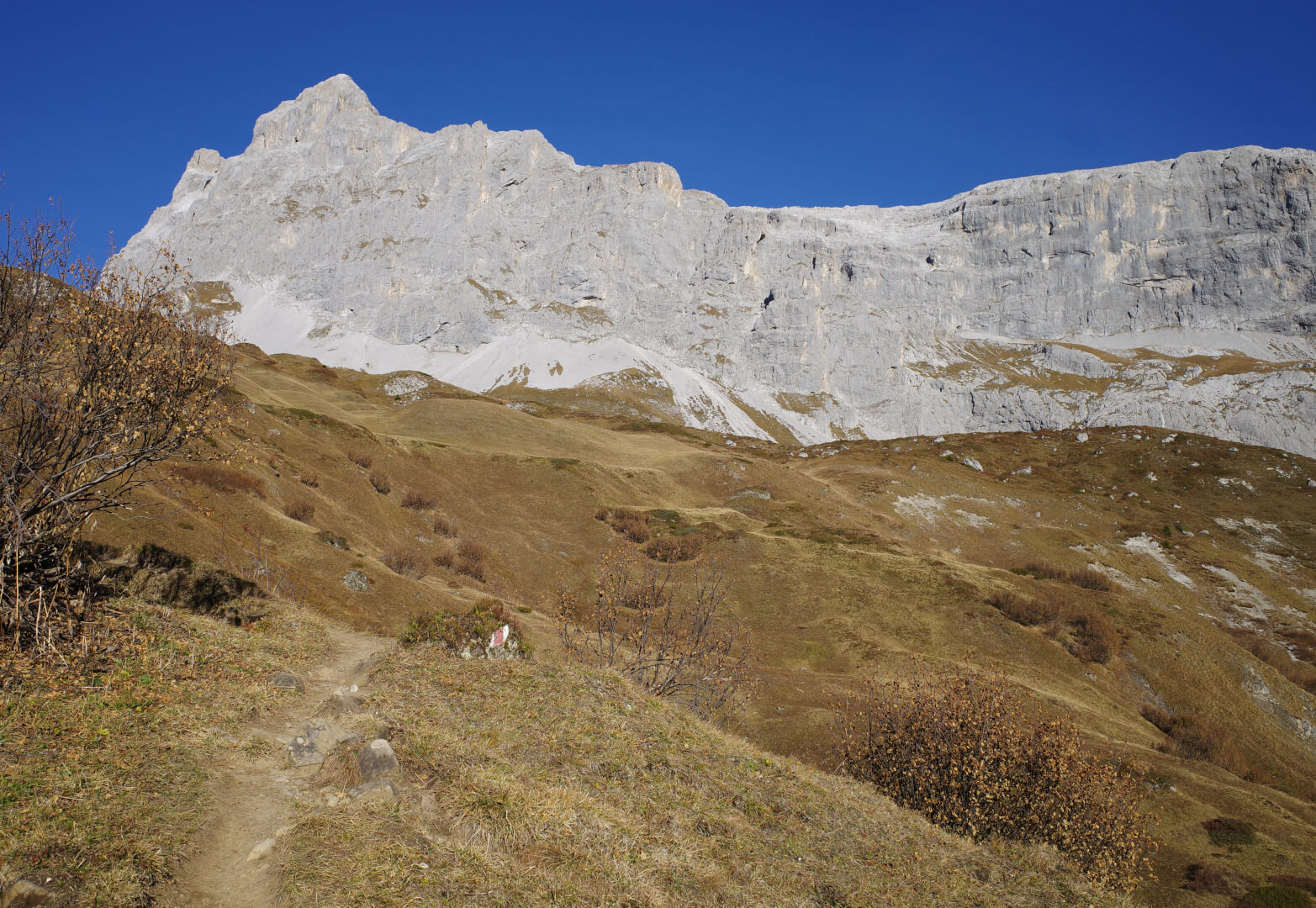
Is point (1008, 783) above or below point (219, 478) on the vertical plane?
below

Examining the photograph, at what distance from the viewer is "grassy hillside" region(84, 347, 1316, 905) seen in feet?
96.3

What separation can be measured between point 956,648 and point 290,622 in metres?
39.0

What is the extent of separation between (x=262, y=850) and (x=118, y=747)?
3.18 meters

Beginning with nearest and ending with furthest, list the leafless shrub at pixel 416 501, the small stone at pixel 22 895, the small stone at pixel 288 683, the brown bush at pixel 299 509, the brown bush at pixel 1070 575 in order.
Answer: the small stone at pixel 22 895, the small stone at pixel 288 683, the brown bush at pixel 299 509, the leafless shrub at pixel 416 501, the brown bush at pixel 1070 575

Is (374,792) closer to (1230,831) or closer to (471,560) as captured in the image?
(1230,831)

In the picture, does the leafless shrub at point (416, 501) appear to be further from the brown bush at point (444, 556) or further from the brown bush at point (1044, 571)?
the brown bush at point (1044, 571)

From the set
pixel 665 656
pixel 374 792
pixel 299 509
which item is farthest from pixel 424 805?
pixel 299 509

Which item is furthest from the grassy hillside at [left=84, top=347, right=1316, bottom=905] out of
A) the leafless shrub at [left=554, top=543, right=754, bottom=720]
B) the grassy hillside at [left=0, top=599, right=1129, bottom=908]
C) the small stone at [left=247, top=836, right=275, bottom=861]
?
the small stone at [left=247, top=836, right=275, bottom=861]

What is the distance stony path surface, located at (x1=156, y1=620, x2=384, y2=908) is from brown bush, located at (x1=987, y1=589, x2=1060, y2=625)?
46.7 meters

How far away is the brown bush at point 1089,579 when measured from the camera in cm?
5997

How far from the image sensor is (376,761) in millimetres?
10859

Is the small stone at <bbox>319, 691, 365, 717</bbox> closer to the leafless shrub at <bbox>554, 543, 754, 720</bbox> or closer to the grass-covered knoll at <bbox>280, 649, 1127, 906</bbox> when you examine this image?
the grass-covered knoll at <bbox>280, 649, 1127, 906</bbox>

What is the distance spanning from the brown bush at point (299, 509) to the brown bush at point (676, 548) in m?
25.6

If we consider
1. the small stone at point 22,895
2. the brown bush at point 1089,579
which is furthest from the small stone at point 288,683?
the brown bush at point 1089,579
